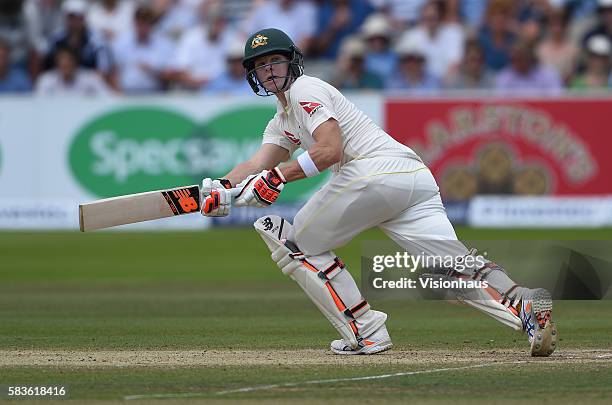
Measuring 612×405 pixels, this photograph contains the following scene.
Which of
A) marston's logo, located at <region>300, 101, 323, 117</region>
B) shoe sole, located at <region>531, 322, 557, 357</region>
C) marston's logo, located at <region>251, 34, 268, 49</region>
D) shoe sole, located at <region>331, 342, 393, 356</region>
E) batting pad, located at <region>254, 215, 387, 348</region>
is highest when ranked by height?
marston's logo, located at <region>251, 34, 268, 49</region>

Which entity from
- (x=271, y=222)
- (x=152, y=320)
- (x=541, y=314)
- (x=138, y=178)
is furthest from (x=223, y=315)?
(x=138, y=178)

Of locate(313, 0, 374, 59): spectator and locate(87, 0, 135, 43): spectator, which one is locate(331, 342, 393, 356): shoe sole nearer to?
locate(313, 0, 374, 59): spectator

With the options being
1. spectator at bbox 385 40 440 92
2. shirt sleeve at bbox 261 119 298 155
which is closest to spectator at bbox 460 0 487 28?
spectator at bbox 385 40 440 92

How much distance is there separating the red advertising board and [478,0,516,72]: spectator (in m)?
1.33

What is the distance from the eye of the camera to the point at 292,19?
56.2 feet

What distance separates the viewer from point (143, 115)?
1568cm

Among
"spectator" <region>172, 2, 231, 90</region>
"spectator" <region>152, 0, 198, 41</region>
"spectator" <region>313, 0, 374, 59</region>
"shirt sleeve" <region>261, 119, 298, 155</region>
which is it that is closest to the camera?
"shirt sleeve" <region>261, 119, 298, 155</region>

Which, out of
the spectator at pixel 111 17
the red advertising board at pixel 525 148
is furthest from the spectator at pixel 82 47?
the red advertising board at pixel 525 148

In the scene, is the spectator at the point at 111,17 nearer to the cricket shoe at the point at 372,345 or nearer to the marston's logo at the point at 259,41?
the marston's logo at the point at 259,41

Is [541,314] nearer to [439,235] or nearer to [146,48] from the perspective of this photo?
[439,235]

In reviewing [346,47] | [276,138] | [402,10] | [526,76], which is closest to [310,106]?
[276,138]

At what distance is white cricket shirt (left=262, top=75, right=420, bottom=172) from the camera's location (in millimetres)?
6742

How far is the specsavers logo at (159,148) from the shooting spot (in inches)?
604

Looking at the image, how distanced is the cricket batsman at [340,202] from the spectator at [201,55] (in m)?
9.83
